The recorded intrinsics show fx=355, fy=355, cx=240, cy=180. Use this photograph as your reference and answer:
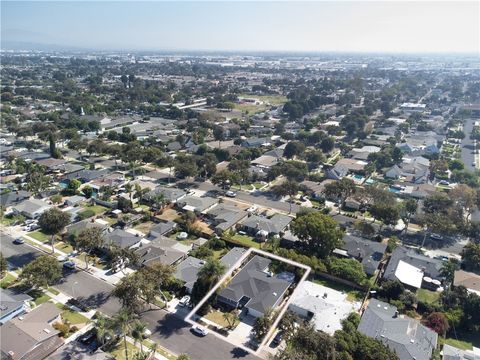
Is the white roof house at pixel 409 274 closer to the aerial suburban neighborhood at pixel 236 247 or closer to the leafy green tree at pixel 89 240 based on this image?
the aerial suburban neighborhood at pixel 236 247

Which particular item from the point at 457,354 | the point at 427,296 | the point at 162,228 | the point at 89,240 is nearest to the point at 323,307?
the point at 457,354

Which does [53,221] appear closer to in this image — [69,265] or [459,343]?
[69,265]

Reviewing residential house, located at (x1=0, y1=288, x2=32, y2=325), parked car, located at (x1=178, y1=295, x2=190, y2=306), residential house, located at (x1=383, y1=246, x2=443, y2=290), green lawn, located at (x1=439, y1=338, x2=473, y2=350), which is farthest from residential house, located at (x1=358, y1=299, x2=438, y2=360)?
residential house, located at (x1=0, y1=288, x2=32, y2=325)

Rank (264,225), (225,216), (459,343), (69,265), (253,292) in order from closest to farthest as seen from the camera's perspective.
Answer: (459,343), (253,292), (69,265), (264,225), (225,216)

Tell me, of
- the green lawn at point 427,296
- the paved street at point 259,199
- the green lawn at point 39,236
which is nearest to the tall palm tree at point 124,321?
the green lawn at point 39,236

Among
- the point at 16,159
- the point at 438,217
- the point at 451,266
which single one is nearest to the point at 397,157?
the point at 438,217

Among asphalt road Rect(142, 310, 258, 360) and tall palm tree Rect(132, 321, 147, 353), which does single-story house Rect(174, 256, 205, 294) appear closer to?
asphalt road Rect(142, 310, 258, 360)

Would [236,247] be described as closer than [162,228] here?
Yes
